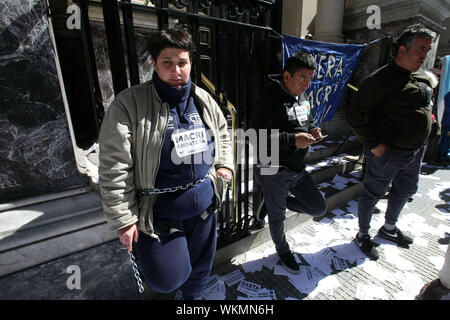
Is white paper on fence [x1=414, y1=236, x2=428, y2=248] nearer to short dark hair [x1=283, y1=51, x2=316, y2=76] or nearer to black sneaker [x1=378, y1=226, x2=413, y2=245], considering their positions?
black sneaker [x1=378, y1=226, x2=413, y2=245]

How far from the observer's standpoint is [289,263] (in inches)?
91.6

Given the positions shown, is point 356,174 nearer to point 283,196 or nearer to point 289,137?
point 283,196

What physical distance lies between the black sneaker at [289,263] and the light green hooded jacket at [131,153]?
151 centimetres

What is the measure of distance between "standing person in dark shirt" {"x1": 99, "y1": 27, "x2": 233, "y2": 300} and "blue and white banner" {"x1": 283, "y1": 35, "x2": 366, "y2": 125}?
2048 mm

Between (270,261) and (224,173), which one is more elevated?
(224,173)

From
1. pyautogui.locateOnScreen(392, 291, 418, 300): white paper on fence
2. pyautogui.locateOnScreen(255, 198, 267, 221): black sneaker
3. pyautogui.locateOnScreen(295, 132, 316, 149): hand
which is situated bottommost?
pyautogui.locateOnScreen(392, 291, 418, 300): white paper on fence

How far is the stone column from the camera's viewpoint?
5.54 metres

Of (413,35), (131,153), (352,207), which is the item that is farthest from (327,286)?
(413,35)

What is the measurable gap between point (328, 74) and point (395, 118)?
1.47 metres

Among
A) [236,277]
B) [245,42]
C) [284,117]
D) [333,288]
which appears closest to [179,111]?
[284,117]

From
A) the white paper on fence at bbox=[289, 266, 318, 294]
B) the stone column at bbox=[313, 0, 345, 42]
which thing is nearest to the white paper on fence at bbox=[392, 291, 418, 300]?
the white paper on fence at bbox=[289, 266, 318, 294]

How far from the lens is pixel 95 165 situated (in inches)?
92.3

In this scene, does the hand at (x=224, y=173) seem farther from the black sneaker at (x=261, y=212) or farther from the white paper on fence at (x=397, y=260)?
the white paper on fence at (x=397, y=260)
